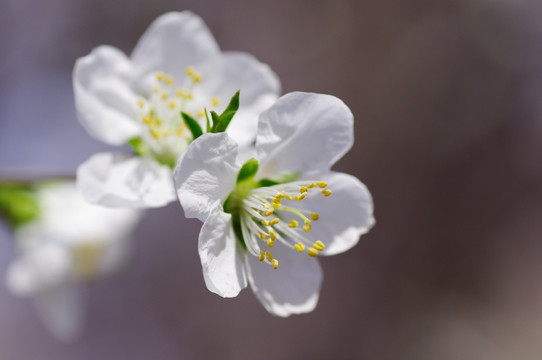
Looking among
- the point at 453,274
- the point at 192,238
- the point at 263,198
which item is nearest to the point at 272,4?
the point at 192,238

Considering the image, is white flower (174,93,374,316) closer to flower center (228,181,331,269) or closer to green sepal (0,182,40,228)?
flower center (228,181,331,269)

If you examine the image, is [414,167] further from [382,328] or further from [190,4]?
[190,4]

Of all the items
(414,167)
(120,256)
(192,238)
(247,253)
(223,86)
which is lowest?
(192,238)

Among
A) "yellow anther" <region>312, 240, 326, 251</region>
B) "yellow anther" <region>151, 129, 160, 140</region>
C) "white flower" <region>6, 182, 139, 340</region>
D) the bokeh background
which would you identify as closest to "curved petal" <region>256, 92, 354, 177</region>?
"yellow anther" <region>312, 240, 326, 251</region>

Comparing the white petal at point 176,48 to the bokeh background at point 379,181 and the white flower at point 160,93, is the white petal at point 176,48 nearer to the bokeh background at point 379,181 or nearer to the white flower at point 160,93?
the white flower at point 160,93

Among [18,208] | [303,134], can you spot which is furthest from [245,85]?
[18,208]

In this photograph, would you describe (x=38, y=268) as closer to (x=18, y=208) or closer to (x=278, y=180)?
(x=18, y=208)

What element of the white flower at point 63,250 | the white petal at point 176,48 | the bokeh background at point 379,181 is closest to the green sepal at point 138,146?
the white petal at point 176,48
